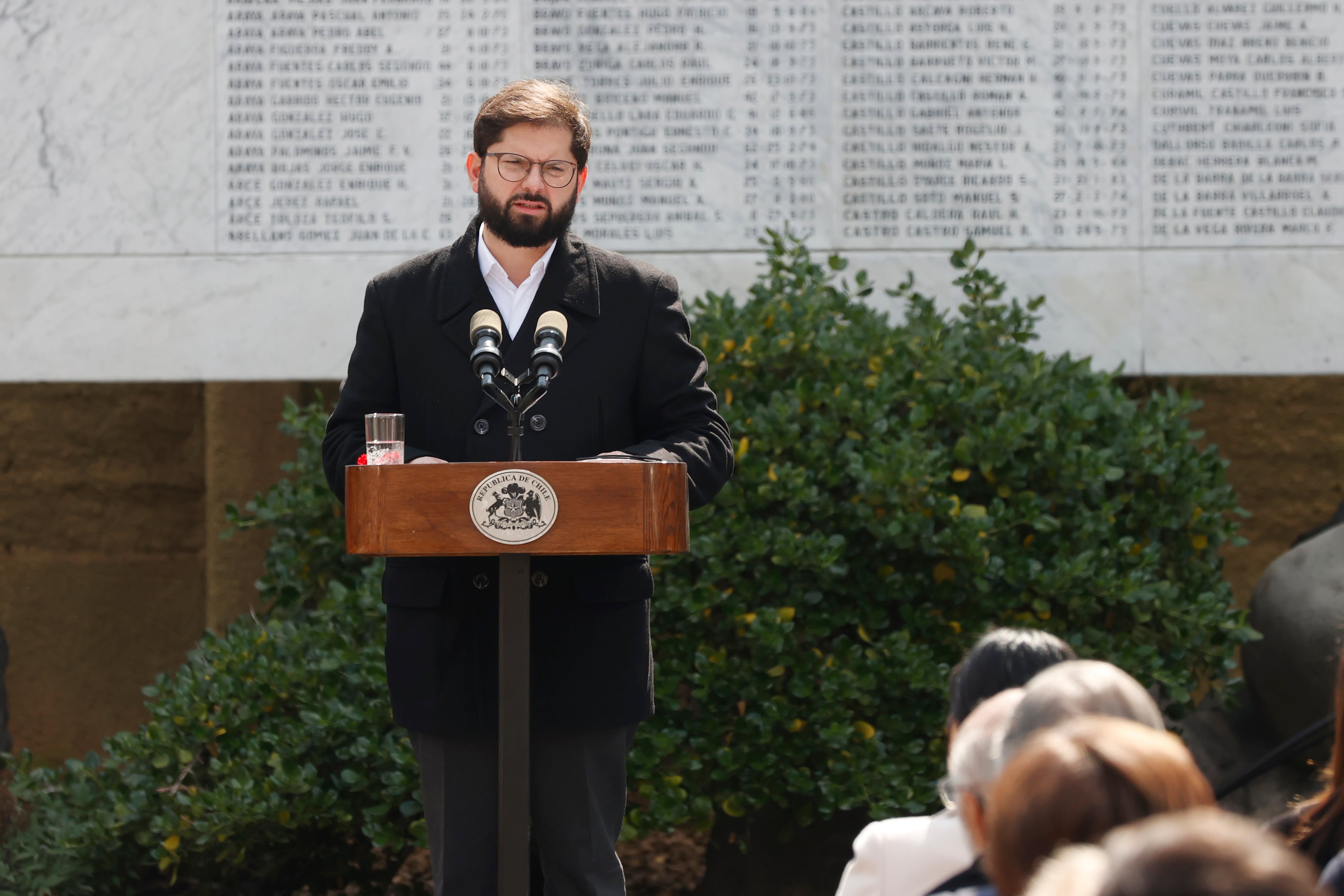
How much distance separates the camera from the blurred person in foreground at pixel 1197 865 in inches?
38.4

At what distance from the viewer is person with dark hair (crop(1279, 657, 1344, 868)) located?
73.9 inches

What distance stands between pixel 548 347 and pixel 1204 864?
1.55 m

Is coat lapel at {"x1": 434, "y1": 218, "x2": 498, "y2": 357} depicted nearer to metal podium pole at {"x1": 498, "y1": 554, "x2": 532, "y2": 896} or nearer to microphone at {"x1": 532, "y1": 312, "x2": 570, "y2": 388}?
microphone at {"x1": 532, "y1": 312, "x2": 570, "y2": 388}

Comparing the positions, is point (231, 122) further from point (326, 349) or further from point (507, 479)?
point (507, 479)

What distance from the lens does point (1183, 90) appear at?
5.25m

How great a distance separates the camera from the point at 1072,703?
5.44 ft

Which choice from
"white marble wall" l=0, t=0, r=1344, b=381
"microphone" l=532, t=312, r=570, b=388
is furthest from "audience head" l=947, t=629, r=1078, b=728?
"white marble wall" l=0, t=0, r=1344, b=381

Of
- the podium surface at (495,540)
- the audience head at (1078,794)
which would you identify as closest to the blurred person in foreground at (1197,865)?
the audience head at (1078,794)

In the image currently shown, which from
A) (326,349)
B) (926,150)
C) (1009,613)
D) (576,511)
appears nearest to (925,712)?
(1009,613)

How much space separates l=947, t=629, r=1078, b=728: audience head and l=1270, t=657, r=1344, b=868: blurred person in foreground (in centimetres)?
40

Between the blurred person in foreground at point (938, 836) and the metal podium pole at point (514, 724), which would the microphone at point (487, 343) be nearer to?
the metal podium pole at point (514, 724)

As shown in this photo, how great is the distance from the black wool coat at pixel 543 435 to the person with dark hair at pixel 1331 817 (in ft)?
3.73

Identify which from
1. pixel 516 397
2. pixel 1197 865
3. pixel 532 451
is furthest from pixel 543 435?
pixel 1197 865

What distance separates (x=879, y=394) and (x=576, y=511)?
195 cm
